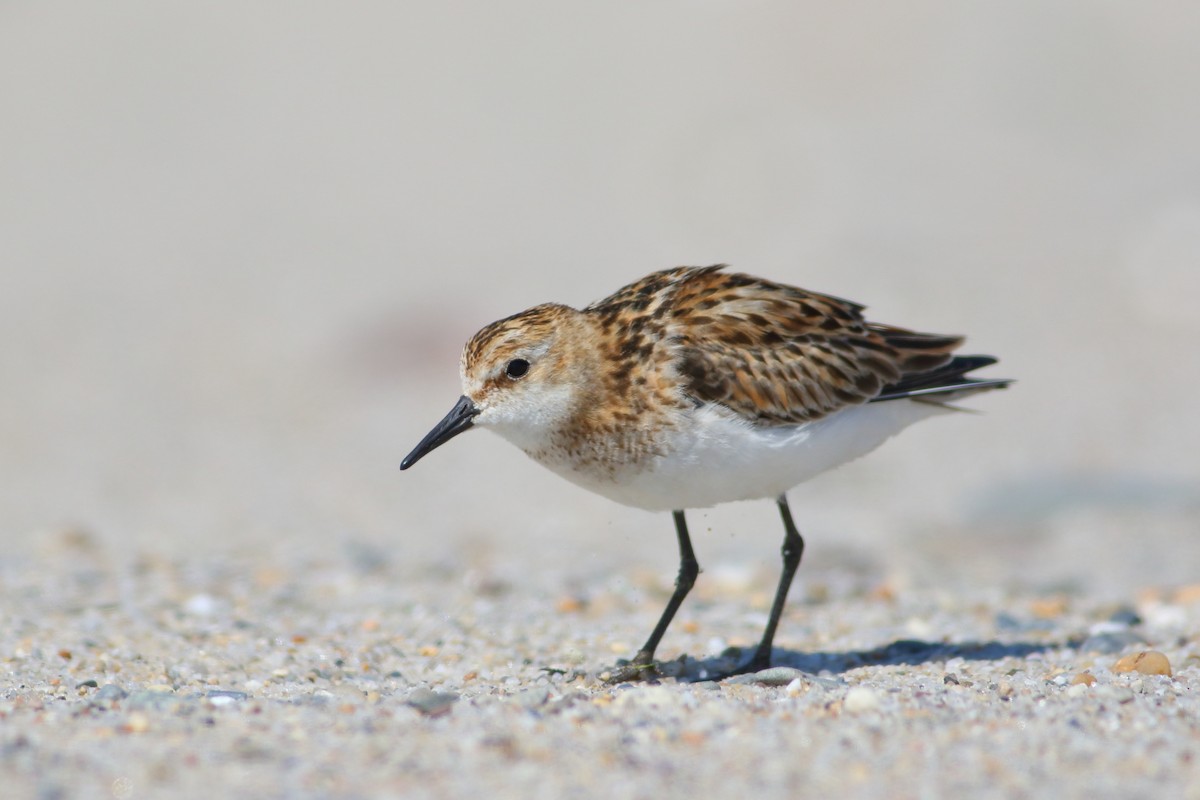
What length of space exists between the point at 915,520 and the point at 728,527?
1.44m

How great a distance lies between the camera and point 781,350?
7.15 metres

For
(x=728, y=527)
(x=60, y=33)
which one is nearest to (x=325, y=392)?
(x=728, y=527)

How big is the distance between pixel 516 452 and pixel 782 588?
6.52 metres

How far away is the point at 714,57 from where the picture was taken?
2048 centimetres

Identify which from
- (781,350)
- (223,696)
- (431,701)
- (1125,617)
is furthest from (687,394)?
(1125,617)

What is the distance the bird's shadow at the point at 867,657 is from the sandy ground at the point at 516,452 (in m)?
0.04

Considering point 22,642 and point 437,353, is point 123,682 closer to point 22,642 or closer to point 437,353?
point 22,642

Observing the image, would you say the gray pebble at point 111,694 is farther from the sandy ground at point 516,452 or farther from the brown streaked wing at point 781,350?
the brown streaked wing at point 781,350

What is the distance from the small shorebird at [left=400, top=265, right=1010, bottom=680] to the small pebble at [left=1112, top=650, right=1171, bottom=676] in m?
1.53

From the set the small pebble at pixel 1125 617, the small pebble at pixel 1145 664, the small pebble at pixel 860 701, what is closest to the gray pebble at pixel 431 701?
the small pebble at pixel 860 701

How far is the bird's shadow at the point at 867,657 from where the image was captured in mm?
7133

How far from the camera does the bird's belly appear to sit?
6.52 metres

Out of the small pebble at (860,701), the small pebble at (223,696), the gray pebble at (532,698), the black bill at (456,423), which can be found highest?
the black bill at (456,423)

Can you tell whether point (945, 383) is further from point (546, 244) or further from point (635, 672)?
point (546, 244)
